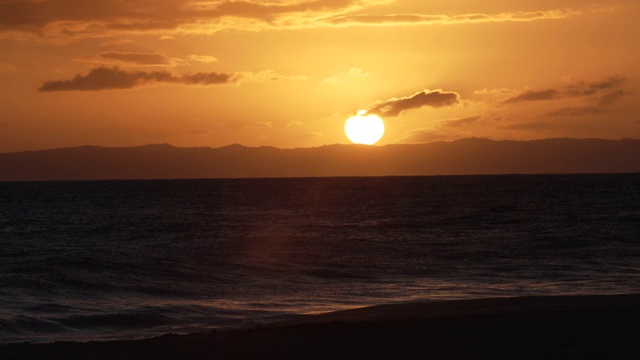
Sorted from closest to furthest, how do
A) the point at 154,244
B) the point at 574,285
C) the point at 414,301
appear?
the point at 414,301 → the point at 574,285 → the point at 154,244

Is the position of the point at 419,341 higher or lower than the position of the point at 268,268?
higher

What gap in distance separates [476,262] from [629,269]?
5.44 meters

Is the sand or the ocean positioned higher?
the sand

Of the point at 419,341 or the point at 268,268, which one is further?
the point at 268,268

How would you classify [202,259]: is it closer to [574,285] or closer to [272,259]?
[272,259]

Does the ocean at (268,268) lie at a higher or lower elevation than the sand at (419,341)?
lower

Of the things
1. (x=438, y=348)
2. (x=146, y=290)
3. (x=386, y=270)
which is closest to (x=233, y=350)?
(x=438, y=348)

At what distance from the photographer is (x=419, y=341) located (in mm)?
11977

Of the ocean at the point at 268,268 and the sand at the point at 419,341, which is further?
the ocean at the point at 268,268

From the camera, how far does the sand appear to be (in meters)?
11.3

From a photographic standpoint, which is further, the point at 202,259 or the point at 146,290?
the point at 202,259

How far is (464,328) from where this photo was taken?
12.8 metres

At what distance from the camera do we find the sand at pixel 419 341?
11.3 m

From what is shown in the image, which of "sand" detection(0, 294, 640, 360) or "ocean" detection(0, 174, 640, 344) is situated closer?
"sand" detection(0, 294, 640, 360)
